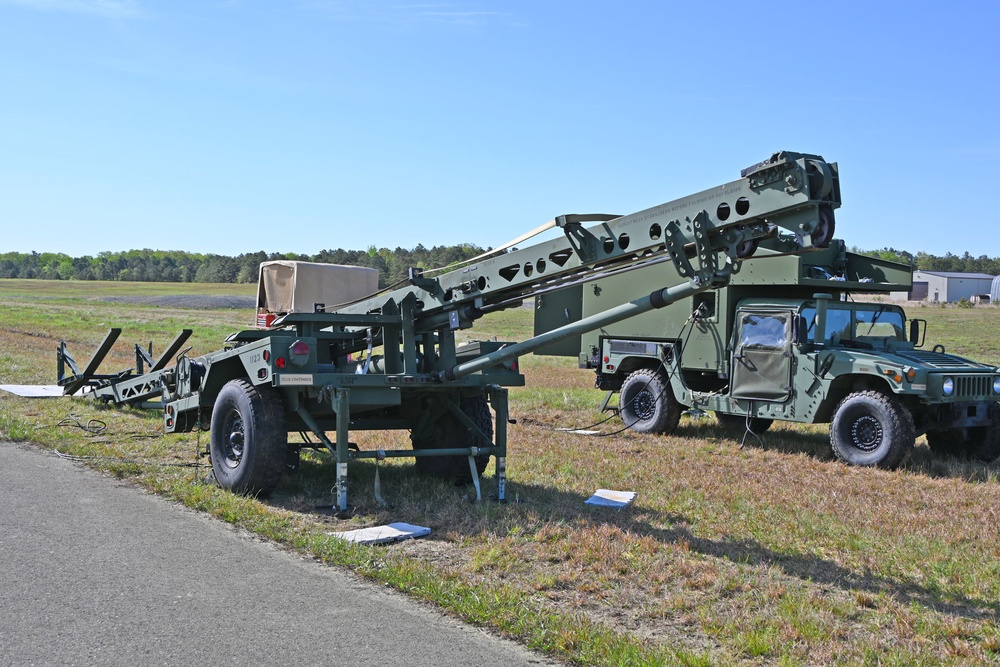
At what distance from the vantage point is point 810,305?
454 inches

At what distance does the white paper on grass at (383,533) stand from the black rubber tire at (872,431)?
5.62 m

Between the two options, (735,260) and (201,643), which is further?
(735,260)

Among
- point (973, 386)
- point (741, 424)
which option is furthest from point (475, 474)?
point (741, 424)

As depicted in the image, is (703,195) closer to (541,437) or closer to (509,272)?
(509,272)

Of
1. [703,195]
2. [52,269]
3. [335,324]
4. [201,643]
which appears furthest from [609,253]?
[52,269]

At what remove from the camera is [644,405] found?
1364 cm

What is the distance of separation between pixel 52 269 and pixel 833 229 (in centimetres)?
14314

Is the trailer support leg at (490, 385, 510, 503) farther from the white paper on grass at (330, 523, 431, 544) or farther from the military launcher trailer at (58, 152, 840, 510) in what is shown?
the white paper on grass at (330, 523, 431, 544)

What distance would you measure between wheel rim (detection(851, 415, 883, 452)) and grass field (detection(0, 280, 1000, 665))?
0.35 meters

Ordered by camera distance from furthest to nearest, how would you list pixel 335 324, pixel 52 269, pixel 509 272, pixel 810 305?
1. pixel 52 269
2. pixel 810 305
3. pixel 335 324
4. pixel 509 272

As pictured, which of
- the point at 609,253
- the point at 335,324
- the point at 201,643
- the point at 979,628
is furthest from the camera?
the point at 335,324

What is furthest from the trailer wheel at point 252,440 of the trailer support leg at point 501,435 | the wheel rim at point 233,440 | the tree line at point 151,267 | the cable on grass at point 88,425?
the tree line at point 151,267

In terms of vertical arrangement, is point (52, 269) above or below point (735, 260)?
above

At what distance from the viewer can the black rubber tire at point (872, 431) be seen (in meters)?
10.5
